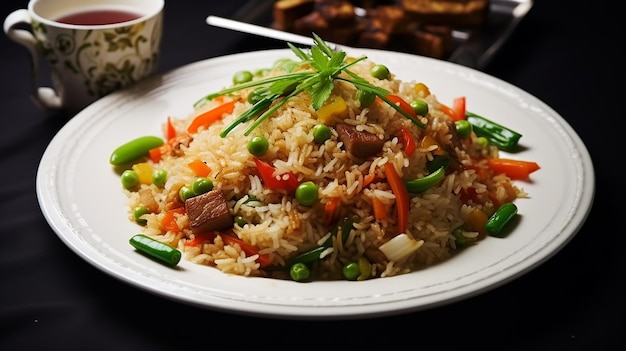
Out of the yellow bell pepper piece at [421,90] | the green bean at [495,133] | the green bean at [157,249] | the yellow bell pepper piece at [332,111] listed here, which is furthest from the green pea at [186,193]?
the green bean at [495,133]

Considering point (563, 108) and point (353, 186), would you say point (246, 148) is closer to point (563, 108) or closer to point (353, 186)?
point (353, 186)

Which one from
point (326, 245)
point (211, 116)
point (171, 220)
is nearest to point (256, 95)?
point (211, 116)

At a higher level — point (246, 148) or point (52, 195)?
point (246, 148)

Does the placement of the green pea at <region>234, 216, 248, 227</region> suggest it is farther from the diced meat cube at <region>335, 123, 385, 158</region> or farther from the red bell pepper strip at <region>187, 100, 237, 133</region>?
the red bell pepper strip at <region>187, 100, 237, 133</region>

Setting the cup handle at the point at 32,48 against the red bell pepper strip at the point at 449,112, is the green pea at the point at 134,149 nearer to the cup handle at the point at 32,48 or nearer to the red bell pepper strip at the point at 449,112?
the cup handle at the point at 32,48

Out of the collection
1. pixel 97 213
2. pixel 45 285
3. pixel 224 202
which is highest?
pixel 224 202

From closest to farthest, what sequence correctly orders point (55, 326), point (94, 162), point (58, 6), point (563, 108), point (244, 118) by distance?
point (55, 326)
point (244, 118)
point (94, 162)
point (58, 6)
point (563, 108)

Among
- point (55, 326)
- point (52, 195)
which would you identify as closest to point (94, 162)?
point (52, 195)
